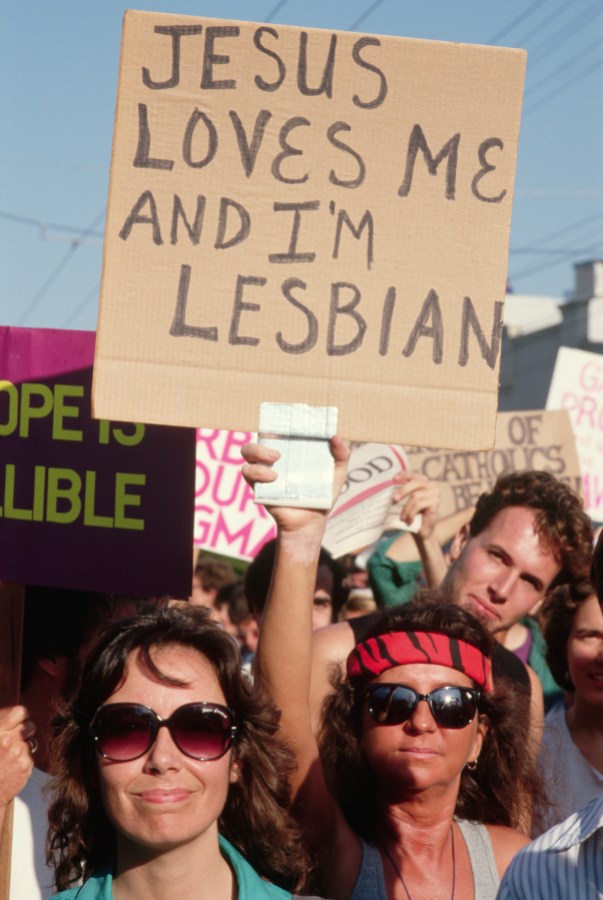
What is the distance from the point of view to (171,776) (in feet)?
7.16

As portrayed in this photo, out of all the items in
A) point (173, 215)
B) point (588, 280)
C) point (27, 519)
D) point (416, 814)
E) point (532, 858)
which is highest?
point (588, 280)

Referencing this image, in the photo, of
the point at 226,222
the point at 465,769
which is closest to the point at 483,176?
the point at 226,222

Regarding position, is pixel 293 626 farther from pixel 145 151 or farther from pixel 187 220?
pixel 145 151

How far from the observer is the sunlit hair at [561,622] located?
12.6 feet

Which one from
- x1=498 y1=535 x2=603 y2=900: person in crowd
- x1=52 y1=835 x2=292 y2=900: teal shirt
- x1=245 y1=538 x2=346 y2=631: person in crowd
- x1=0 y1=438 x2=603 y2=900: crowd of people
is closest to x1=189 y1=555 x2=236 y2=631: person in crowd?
x1=245 y1=538 x2=346 y2=631: person in crowd

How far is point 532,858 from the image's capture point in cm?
193

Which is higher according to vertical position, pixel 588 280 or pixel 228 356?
pixel 588 280

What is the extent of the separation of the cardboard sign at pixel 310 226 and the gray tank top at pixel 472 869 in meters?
0.87

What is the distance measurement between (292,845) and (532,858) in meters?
0.61

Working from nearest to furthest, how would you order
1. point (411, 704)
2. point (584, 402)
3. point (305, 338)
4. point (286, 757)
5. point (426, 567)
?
point (286, 757) → point (305, 338) → point (411, 704) → point (426, 567) → point (584, 402)

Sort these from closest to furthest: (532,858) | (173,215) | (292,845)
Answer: (532,858) → (292,845) → (173,215)

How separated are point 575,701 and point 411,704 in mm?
1335

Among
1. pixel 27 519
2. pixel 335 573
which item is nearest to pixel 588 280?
pixel 335 573

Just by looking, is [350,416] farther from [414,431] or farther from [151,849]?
[151,849]
